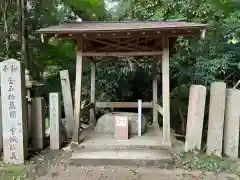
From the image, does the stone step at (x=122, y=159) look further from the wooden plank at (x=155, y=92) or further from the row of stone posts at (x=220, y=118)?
the wooden plank at (x=155, y=92)

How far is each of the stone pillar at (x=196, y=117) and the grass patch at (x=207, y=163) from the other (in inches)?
8.2

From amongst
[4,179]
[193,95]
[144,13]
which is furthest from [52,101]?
[144,13]

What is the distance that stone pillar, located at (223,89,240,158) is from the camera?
4.68m

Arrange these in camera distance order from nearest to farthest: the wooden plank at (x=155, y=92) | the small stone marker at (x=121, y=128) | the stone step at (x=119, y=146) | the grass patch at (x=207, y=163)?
the grass patch at (x=207, y=163) → the stone step at (x=119, y=146) → the small stone marker at (x=121, y=128) → the wooden plank at (x=155, y=92)

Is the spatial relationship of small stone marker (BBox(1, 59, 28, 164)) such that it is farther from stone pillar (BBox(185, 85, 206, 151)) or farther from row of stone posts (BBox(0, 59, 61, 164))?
stone pillar (BBox(185, 85, 206, 151))

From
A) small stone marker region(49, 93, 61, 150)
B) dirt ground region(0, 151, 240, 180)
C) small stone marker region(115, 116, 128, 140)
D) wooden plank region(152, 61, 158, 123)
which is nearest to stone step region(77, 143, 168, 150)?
small stone marker region(115, 116, 128, 140)

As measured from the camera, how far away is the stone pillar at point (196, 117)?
4.75 meters

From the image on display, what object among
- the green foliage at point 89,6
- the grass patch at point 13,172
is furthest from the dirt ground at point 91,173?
the green foliage at point 89,6

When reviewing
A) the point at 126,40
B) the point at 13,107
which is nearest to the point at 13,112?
the point at 13,107

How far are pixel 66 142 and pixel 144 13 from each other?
204 inches

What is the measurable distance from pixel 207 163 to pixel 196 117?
815 mm

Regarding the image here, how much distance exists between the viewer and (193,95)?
15.8 ft

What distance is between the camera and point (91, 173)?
416 cm

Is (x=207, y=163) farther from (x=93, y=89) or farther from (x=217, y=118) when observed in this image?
(x=93, y=89)
